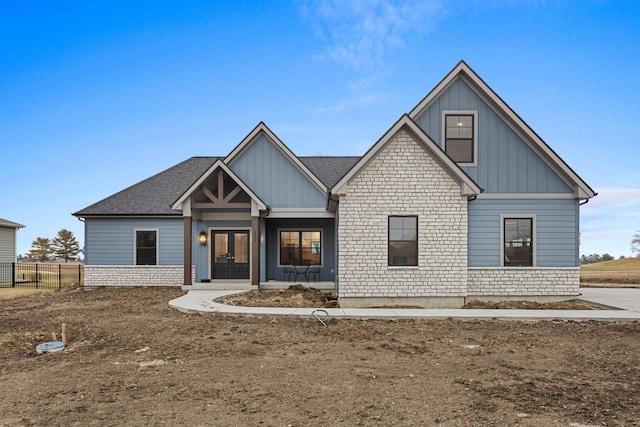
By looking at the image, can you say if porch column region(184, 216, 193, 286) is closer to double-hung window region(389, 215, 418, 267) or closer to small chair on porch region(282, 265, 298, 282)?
small chair on porch region(282, 265, 298, 282)

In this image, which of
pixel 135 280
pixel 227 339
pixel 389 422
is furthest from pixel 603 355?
pixel 135 280

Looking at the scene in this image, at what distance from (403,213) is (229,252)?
894cm

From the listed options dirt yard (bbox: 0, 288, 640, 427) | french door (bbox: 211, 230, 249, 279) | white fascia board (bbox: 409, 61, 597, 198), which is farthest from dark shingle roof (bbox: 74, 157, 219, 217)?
white fascia board (bbox: 409, 61, 597, 198)

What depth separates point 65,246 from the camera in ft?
216

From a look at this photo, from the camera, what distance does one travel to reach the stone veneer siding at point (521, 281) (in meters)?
A: 12.8

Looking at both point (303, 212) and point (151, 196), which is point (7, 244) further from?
point (303, 212)

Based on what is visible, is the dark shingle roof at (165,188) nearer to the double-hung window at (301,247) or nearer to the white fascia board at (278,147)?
the white fascia board at (278,147)

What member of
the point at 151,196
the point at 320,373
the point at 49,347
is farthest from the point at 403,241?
the point at 151,196

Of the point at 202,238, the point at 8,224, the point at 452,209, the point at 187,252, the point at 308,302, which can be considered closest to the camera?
the point at 452,209

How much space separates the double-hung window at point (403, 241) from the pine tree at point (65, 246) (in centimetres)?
6954

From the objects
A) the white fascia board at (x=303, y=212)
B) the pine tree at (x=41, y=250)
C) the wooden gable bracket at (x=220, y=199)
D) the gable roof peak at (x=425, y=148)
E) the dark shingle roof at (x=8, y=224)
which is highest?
the gable roof peak at (x=425, y=148)

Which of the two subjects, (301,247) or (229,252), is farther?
(301,247)

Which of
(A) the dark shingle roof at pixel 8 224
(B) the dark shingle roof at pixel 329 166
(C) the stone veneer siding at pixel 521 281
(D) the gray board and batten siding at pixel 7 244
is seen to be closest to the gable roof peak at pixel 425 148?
(C) the stone veneer siding at pixel 521 281

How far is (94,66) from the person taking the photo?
22.9 meters
